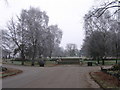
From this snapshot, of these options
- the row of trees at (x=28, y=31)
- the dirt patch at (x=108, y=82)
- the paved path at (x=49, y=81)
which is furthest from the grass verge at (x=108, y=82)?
the row of trees at (x=28, y=31)

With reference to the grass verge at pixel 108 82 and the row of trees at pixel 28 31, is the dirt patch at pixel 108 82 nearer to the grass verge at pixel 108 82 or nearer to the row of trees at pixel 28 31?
the grass verge at pixel 108 82

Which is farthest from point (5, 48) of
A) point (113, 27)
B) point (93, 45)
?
point (113, 27)

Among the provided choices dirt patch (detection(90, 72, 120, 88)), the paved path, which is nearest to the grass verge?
dirt patch (detection(90, 72, 120, 88))

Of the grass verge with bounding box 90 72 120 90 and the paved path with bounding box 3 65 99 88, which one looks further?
the paved path with bounding box 3 65 99 88

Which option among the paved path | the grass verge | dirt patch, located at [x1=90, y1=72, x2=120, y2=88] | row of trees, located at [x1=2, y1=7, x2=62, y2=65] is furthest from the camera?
row of trees, located at [x1=2, y1=7, x2=62, y2=65]

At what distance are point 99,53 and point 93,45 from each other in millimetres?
2776

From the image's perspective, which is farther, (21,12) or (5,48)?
(5,48)

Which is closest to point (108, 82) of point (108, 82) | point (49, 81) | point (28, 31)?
point (108, 82)

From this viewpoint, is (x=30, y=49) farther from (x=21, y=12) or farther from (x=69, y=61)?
(x=69, y=61)

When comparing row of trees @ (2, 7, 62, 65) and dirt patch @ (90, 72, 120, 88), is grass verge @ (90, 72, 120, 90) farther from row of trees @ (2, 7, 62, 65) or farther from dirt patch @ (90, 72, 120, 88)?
row of trees @ (2, 7, 62, 65)

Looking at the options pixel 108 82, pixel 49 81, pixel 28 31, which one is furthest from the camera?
pixel 28 31

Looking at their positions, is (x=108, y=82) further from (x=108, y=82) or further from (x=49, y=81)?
(x=49, y=81)

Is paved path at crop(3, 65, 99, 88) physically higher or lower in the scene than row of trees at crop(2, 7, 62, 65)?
lower

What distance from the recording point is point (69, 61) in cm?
6775
